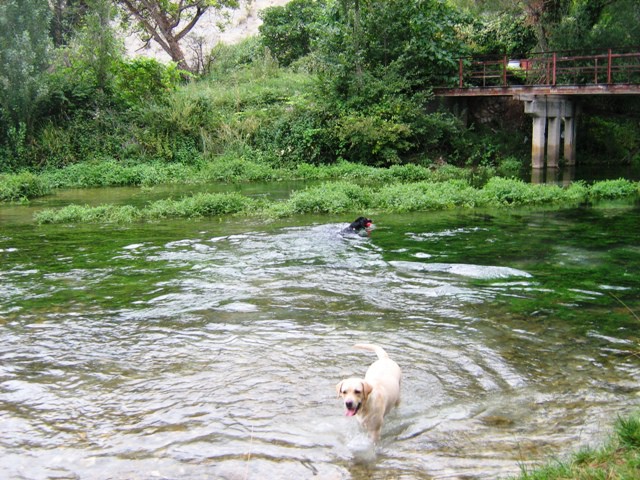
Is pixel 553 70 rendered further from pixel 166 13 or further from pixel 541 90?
pixel 166 13

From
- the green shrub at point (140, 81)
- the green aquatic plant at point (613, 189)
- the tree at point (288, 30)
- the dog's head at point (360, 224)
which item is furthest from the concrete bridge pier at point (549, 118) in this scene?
the tree at point (288, 30)

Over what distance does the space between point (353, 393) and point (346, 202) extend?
11297mm

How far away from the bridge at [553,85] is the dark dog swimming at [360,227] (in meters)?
12.9

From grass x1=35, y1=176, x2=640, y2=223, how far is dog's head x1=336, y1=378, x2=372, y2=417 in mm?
10450

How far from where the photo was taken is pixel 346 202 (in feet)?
51.2

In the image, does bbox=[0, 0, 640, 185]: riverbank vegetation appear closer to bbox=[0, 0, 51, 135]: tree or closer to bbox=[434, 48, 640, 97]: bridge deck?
bbox=[0, 0, 51, 135]: tree

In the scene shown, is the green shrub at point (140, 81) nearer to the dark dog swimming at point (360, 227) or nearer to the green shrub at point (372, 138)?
the green shrub at point (372, 138)

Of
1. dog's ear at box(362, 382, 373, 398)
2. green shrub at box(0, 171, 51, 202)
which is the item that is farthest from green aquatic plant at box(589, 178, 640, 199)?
green shrub at box(0, 171, 51, 202)

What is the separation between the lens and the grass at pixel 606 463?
3.70 metres

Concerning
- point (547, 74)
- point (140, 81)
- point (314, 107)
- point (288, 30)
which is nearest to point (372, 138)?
point (314, 107)

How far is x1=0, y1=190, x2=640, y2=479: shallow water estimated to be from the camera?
4.81 metres

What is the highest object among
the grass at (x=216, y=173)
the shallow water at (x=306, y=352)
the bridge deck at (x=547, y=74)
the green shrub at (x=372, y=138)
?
the bridge deck at (x=547, y=74)

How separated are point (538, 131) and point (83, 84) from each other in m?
17.9

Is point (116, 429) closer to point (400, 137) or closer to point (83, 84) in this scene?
point (400, 137)
